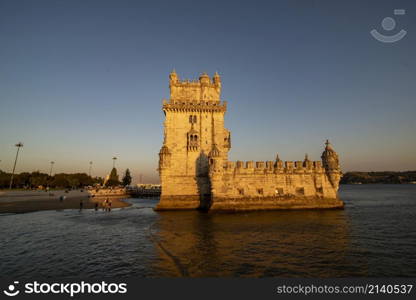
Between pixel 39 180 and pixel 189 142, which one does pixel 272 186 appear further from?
pixel 39 180

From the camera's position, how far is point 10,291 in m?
7.59

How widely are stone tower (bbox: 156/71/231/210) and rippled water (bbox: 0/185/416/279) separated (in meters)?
10.9

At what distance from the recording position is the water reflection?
33.6 feet

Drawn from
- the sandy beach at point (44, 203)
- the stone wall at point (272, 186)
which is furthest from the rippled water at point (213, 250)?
the sandy beach at point (44, 203)

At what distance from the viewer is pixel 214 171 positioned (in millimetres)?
29641

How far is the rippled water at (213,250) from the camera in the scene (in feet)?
34.3

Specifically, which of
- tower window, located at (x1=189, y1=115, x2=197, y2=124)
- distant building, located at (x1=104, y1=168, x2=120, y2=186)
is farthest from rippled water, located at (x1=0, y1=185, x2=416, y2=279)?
distant building, located at (x1=104, y1=168, x2=120, y2=186)

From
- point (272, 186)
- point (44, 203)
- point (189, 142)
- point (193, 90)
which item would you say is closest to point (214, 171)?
point (189, 142)

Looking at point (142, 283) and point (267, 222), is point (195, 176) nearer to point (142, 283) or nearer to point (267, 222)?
point (267, 222)

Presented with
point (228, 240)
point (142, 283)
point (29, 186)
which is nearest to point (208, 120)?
point (228, 240)

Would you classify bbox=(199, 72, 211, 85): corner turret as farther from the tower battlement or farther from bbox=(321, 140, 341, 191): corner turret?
bbox=(321, 140, 341, 191): corner turret

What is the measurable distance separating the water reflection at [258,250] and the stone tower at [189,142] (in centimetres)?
1122

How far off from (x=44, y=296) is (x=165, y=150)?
82.7 ft

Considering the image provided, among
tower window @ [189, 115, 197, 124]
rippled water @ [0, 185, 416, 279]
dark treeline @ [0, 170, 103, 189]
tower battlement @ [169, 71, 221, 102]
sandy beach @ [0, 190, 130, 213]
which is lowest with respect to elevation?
sandy beach @ [0, 190, 130, 213]
